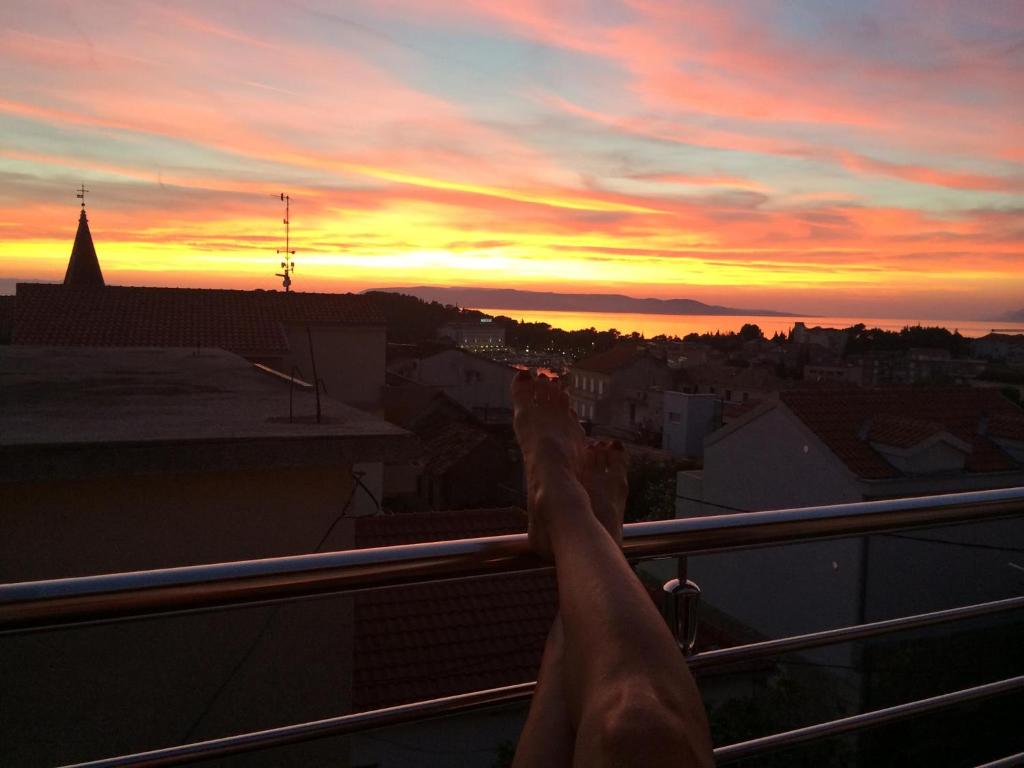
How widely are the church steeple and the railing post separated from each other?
29.4 metres

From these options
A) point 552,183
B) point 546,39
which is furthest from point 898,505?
point 552,183

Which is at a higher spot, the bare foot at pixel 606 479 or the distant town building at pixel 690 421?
the bare foot at pixel 606 479

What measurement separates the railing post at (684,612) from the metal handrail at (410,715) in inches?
1.1

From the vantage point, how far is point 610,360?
33.0 m

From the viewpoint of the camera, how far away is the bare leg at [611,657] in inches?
28.1

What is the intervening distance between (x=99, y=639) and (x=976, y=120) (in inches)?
491

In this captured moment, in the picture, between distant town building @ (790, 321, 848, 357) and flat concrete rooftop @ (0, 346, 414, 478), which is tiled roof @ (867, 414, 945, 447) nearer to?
flat concrete rooftop @ (0, 346, 414, 478)

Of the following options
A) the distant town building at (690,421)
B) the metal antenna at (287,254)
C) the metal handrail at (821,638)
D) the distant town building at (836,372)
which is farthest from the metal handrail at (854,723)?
the distant town building at (836,372)

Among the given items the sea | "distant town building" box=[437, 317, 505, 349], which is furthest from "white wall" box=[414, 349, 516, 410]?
the sea

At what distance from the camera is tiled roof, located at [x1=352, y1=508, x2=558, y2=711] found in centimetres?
552

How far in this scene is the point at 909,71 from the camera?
990cm

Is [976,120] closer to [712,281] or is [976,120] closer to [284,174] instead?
[284,174]

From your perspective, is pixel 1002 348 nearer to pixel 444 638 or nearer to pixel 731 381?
pixel 731 381

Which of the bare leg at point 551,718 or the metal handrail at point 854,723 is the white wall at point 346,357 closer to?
the metal handrail at point 854,723
